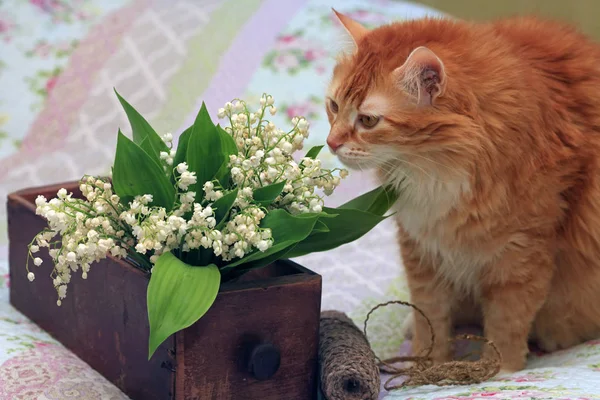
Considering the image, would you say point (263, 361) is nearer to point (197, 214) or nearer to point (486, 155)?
point (197, 214)

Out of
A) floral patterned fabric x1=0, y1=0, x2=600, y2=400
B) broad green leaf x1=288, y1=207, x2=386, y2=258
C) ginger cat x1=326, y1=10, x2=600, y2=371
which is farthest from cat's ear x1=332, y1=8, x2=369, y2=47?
floral patterned fabric x1=0, y1=0, x2=600, y2=400

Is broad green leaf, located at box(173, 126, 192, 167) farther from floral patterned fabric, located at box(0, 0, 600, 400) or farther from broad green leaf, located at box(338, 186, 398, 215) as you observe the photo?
floral patterned fabric, located at box(0, 0, 600, 400)

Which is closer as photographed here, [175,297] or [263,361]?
[175,297]

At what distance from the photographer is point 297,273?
3.54ft

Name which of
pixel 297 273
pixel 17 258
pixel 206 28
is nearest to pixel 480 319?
pixel 297 273

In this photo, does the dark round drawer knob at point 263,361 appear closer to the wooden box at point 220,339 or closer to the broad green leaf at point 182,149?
the wooden box at point 220,339

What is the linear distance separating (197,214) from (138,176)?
0.11 m

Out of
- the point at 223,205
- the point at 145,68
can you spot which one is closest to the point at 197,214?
the point at 223,205

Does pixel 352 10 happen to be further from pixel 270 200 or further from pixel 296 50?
pixel 270 200

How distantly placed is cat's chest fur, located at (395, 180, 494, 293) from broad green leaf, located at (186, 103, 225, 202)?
0.31 meters

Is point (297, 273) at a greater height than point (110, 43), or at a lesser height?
lesser

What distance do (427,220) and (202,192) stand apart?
1.22 ft

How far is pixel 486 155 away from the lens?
1134mm

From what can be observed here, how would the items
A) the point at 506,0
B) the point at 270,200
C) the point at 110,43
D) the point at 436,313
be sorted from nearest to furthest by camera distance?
1. the point at 270,200
2. the point at 436,313
3. the point at 110,43
4. the point at 506,0
